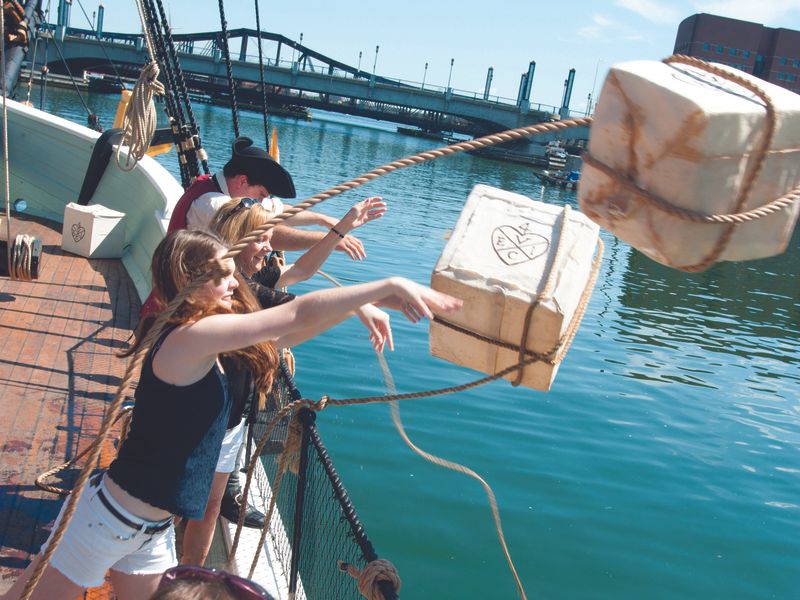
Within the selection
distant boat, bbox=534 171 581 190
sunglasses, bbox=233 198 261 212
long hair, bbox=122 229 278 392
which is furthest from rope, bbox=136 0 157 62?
distant boat, bbox=534 171 581 190

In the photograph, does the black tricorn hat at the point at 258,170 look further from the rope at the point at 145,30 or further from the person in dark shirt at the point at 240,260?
the rope at the point at 145,30

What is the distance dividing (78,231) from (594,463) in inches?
238

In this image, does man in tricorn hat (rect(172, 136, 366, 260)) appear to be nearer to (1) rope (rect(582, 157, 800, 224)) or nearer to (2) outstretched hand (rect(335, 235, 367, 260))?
(2) outstretched hand (rect(335, 235, 367, 260))

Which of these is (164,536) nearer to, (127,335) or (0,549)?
(0,549)

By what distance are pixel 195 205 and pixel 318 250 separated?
0.87 m

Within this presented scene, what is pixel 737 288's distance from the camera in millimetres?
22469

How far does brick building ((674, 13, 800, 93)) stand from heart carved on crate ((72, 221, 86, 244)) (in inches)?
3601

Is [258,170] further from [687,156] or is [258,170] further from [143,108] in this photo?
[143,108]

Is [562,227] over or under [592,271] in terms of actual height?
over

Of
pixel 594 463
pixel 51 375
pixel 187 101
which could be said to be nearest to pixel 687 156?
pixel 51 375

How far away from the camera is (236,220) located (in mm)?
3221

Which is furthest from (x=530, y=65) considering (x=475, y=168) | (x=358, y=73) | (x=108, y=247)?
(x=108, y=247)

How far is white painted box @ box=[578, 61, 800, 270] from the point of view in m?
1.88

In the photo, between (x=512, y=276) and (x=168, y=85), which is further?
(x=168, y=85)
